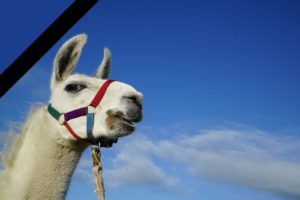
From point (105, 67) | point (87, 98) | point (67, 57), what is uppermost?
point (105, 67)

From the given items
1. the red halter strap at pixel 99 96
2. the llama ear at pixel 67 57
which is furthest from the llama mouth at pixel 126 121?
the llama ear at pixel 67 57

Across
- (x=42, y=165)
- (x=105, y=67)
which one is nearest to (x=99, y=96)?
(x=42, y=165)

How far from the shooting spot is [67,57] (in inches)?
185

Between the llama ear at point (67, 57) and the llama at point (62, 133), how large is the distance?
33 millimetres

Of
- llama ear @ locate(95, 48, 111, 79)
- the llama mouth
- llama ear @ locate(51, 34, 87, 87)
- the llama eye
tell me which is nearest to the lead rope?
the llama mouth

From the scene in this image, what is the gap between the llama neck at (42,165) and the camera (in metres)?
3.92

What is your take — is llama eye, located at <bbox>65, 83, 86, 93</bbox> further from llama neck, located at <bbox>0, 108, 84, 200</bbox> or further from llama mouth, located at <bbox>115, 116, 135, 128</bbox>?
llama mouth, located at <bbox>115, 116, 135, 128</bbox>

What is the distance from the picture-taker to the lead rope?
12.9 feet

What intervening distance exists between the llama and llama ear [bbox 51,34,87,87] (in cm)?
3

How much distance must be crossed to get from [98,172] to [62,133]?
57 cm

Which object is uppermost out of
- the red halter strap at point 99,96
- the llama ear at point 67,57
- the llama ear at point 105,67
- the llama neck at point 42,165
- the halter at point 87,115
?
the llama ear at point 105,67

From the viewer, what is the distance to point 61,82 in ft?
15.3

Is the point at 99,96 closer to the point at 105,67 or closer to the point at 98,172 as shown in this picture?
the point at 98,172

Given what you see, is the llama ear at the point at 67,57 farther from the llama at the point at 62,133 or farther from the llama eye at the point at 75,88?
the llama eye at the point at 75,88
